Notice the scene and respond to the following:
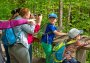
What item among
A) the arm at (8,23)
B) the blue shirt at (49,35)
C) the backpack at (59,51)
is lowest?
the backpack at (59,51)

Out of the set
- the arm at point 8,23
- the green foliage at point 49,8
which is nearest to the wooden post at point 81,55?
the arm at point 8,23

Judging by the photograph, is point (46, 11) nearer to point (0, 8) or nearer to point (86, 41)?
point (0, 8)

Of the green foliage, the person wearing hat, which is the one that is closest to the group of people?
the person wearing hat

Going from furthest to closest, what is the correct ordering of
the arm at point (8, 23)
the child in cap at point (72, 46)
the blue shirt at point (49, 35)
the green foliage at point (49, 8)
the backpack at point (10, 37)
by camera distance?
1. the green foliage at point (49, 8)
2. the blue shirt at point (49, 35)
3. the backpack at point (10, 37)
4. the child in cap at point (72, 46)
5. the arm at point (8, 23)

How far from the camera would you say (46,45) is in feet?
18.6

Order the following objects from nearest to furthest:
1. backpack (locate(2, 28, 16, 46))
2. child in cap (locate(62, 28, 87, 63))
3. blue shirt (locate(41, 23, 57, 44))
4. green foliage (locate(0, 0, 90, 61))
Result: child in cap (locate(62, 28, 87, 63)), backpack (locate(2, 28, 16, 46)), blue shirt (locate(41, 23, 57, 44)), green foliage (locate(0, 0, 90, 61))

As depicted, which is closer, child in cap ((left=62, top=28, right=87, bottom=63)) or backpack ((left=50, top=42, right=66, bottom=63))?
child in cap ((left=62, top=28, right=87, bottom=63))

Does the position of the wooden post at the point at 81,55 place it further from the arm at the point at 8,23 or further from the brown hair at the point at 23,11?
the arm at the point at 8,23

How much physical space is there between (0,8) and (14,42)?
5.43 m

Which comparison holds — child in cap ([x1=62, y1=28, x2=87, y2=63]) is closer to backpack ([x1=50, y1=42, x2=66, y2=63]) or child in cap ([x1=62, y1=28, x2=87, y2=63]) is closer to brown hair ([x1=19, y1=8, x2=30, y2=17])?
backpack ([x1=50, y1=42, x2=66, y2=63])

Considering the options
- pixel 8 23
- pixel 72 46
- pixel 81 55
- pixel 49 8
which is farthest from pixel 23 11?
pixel 49 8

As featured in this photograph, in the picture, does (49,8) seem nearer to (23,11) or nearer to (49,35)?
(49,35)

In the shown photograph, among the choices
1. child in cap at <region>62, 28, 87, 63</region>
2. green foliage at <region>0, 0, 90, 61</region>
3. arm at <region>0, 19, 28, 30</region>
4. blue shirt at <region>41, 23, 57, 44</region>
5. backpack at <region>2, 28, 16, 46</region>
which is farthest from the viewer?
green foliage at <region>0, 0, 90, 61</region>

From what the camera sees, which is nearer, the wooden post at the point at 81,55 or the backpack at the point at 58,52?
the backpack at the point at 58,52
